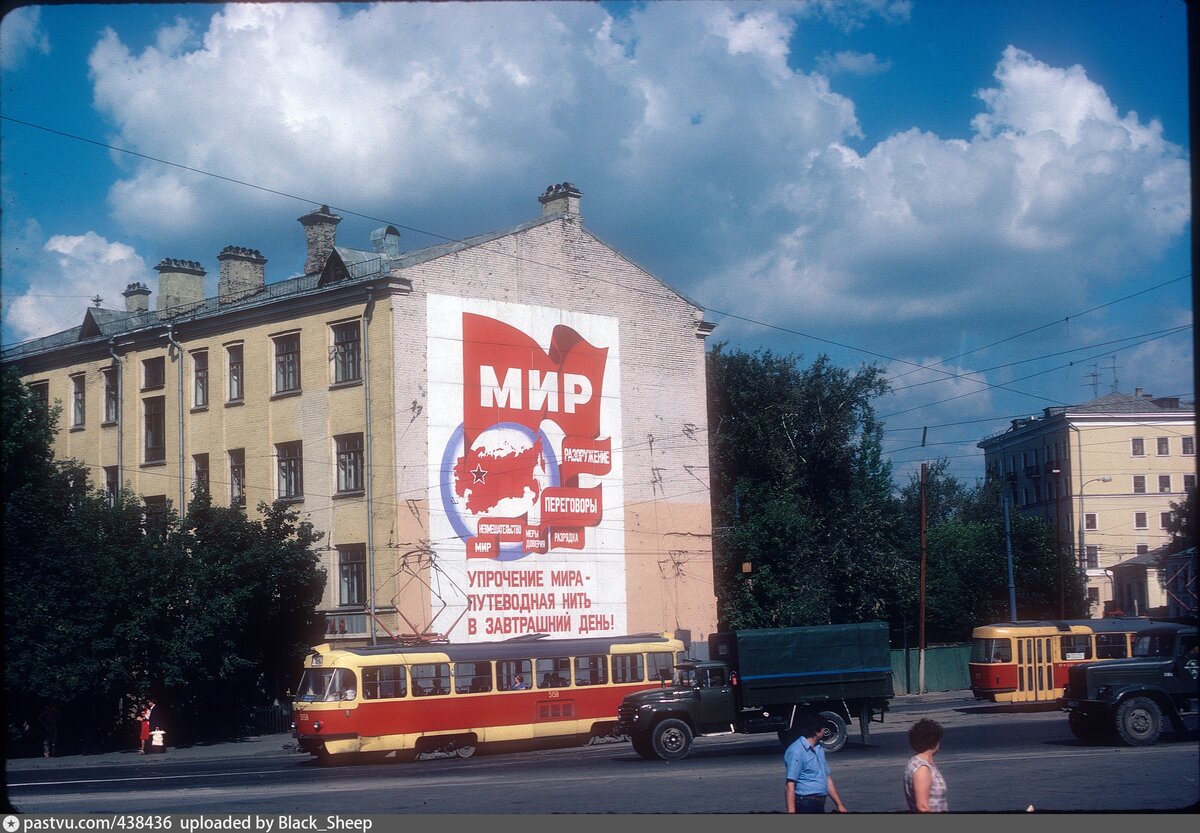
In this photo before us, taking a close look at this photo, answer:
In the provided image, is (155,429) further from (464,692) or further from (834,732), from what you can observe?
(834,732)

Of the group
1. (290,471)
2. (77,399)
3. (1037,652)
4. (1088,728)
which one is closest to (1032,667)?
(1037,652)

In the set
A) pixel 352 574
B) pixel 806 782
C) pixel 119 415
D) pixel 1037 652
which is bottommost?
pixel 1037 652

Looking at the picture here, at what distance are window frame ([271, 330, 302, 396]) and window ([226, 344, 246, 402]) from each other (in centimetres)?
163

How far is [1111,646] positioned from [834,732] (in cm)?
1515

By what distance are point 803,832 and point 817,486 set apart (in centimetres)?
4936

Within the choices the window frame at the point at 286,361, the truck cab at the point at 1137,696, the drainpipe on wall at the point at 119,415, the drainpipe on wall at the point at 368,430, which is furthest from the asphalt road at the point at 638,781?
the drainpipe on wall at the point at 119,415

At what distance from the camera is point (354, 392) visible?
129ft

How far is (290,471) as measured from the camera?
A: 41188 millimetres

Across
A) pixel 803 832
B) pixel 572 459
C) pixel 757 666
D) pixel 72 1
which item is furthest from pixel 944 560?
pixel 72 1

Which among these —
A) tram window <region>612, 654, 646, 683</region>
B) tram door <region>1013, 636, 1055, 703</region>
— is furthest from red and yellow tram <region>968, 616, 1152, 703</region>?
tram window <region>612, 654, 646, 683</region>

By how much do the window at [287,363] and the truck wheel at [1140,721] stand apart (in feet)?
90.2

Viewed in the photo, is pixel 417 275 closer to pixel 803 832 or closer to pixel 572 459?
pixel 572 459

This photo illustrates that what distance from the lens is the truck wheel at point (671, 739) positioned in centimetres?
2452

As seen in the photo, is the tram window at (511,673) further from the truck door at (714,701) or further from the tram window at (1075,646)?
the tram window at (1075,646)
